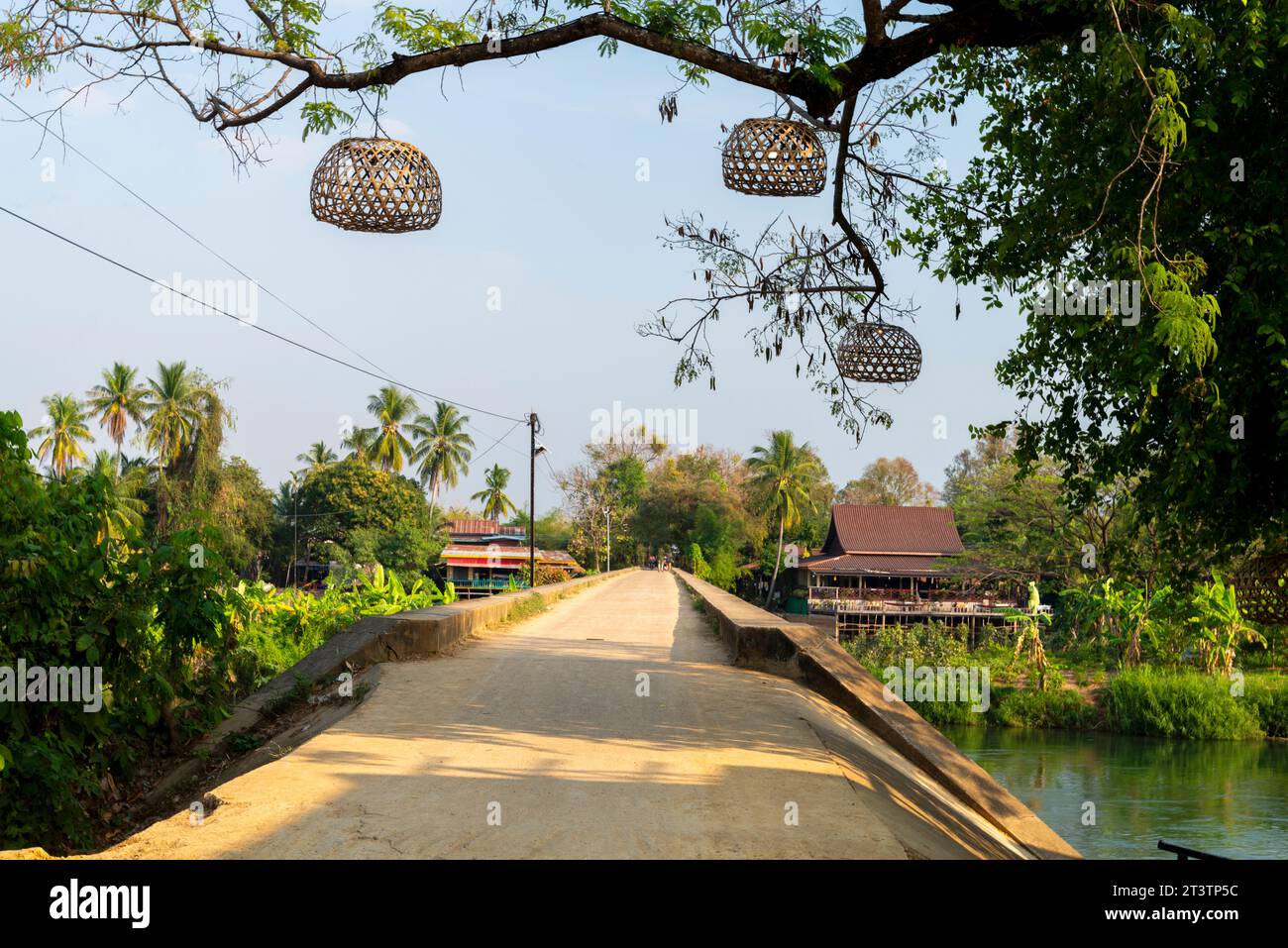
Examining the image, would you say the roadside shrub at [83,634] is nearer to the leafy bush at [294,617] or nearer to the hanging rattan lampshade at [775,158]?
the leafy bush at [294,617]

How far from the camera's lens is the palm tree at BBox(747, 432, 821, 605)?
64625mm

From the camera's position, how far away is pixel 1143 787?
23156mm

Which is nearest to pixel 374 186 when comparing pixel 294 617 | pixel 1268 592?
pixel 1268 592

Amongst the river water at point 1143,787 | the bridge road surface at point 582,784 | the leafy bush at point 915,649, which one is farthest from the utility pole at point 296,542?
the bridge road surface at point 582,784

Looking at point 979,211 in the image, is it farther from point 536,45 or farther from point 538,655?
point 538,655

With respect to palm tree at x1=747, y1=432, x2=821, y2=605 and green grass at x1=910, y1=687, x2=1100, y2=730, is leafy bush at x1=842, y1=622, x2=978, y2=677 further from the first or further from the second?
palm tree at x1=747, y1=432, x2=821, y2=605

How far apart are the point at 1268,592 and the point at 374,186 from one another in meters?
6.96

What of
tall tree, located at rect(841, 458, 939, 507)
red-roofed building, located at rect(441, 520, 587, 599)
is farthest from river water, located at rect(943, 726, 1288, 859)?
tall tree, located at rect(841, 458, 939, 507)

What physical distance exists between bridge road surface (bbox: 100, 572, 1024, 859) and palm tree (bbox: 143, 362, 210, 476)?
4483 cm

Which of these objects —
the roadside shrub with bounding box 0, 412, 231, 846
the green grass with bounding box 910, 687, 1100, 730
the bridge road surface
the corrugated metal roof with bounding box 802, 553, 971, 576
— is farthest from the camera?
the corrugated metal roof with bounding box 802, 553, 971, 576

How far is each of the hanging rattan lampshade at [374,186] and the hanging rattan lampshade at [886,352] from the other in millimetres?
3479

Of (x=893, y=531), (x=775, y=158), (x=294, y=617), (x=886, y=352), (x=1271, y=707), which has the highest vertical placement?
(x=775, y=158)

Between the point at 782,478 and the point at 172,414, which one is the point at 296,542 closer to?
the point at 172,414
